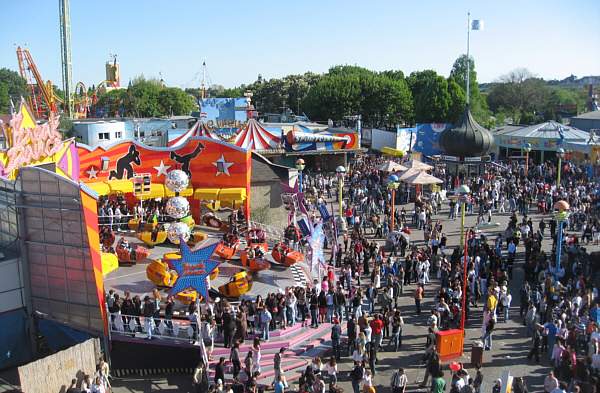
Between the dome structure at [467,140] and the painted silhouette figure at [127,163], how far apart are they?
2332 cm

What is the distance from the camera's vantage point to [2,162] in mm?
17531

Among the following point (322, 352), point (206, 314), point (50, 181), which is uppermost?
point (50, 181)

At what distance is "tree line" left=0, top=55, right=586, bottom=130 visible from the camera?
6588 centimetres

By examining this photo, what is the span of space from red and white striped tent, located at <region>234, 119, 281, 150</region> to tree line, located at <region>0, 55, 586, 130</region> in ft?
74.9

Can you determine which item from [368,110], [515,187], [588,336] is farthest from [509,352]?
[368,110]

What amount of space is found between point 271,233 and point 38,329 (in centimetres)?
1123

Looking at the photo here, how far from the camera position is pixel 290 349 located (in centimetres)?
1528

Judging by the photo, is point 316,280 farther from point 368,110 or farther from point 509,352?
point 368,110

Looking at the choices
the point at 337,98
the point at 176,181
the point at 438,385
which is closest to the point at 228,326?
the point at 438,385

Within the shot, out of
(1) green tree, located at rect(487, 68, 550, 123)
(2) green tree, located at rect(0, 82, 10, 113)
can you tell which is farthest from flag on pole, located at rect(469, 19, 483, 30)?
(2) green tree, located at rect(0, 82, 10, 113)

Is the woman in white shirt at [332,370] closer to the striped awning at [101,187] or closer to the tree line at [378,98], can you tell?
the striped awning at [101,187]

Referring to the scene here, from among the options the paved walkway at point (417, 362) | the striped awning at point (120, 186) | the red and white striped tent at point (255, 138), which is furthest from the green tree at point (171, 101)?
the paved walkway at point (417, 362)

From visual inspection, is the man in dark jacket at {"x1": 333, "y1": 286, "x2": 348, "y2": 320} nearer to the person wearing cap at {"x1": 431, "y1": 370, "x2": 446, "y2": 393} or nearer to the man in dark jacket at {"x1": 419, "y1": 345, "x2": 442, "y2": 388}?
the man in dark jacket at {"x1": 419, "y1": 345, "x2": 442, "y2": 388}

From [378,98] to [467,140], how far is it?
103 ft
